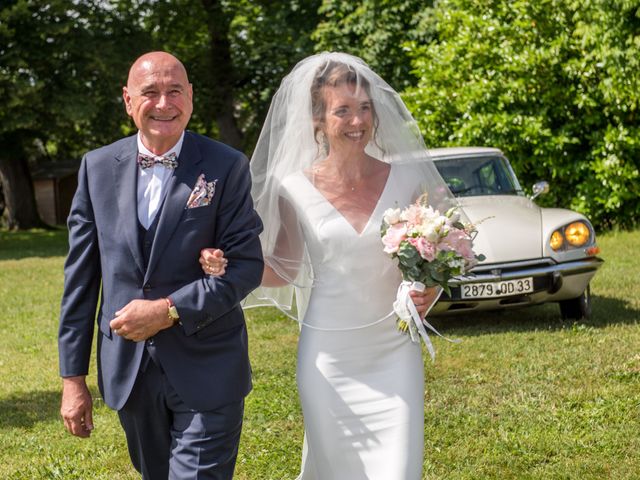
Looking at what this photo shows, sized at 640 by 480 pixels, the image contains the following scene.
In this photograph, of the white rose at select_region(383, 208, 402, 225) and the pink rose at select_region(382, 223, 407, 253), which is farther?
the white rose at select_region(383, 208, 402, 225)

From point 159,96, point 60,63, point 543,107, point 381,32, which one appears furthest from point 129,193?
point 60,63

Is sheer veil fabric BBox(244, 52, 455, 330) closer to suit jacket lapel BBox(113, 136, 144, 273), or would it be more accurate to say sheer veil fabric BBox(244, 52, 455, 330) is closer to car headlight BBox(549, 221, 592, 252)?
suit jacket lapel BBox(113, 136, 144, 273)

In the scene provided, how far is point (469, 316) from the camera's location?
10.1 m

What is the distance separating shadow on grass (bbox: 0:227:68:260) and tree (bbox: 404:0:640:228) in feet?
39.1

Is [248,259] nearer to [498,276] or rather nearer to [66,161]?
[498,276]

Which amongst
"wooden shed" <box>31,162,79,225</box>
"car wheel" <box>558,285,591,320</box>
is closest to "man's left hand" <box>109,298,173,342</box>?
"car wheel" <box>558,285,591,320</box>

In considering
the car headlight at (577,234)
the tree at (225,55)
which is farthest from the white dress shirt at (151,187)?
the tree at (225,55)

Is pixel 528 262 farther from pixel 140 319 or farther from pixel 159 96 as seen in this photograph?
pixel 140 319

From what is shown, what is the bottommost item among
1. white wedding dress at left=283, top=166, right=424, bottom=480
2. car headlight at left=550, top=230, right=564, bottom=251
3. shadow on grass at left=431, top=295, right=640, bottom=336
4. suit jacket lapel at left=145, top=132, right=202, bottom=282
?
shadow on grass at left=431, top=295, right=640, bottom=336

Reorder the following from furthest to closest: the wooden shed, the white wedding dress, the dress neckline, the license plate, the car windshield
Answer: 1. the wooden shed
2. the car windshield
3. the license plate
4. the dress neckline
5. the white wedding dress

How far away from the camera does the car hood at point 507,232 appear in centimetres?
880

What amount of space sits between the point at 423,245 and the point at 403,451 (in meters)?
0.91

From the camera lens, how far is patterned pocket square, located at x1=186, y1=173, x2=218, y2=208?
10.9 ft

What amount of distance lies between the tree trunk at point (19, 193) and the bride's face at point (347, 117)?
30924 millimetres
